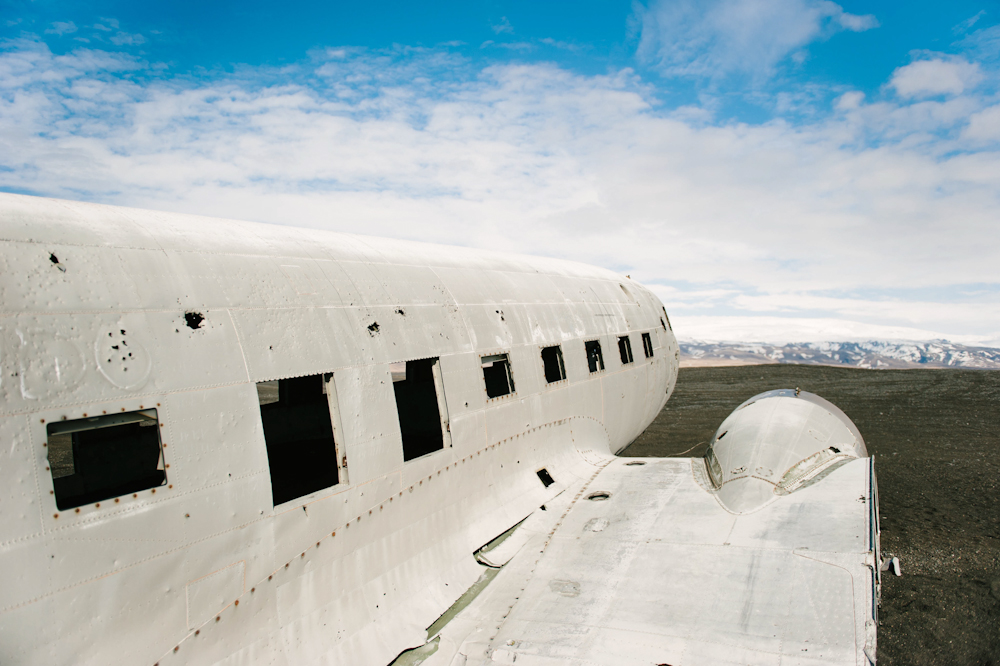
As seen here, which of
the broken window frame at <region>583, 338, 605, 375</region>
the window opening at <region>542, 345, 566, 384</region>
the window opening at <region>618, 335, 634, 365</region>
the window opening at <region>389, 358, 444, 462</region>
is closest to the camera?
the window opening at <region>542, 345, 566, 384</region>

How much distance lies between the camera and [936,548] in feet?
29.9

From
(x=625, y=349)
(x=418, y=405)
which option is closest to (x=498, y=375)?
(x=418, y=405)

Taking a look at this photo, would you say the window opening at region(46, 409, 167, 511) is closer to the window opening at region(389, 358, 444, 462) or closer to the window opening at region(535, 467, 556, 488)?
the window opening at region(389, 358, 444, 462)

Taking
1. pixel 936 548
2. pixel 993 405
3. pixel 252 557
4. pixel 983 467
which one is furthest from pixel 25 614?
pixel 993 405

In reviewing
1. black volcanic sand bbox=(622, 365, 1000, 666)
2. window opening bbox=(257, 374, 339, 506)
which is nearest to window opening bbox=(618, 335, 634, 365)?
black volcanic sand bbox=(622, 365, 1000, 666)

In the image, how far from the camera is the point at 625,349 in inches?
436

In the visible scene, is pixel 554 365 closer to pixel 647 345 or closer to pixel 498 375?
pixel 498 375

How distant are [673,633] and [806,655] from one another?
1.08m

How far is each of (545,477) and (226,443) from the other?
5092mm

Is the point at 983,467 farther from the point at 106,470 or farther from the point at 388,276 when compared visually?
the point at 106,470

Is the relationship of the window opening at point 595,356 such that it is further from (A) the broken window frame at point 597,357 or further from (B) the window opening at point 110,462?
(B) the window opening at point 110,462

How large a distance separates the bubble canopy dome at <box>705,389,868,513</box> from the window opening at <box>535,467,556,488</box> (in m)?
2.40

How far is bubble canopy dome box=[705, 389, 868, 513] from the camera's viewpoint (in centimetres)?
746

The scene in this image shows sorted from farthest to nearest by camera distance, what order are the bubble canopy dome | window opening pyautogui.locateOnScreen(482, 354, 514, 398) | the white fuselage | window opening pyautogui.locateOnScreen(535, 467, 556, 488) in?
window opening pyautogui.locateOnScreen(535, 467, 556, 488) → the bubble canopy dome → window opening pyautogui.locateOnScreen(482, 354, 514, 398) → the white fuselage
